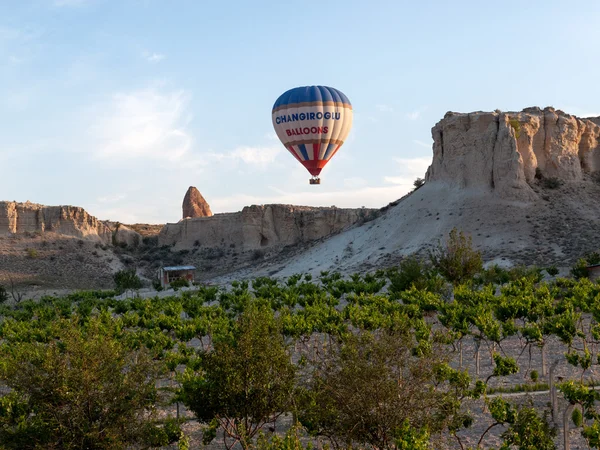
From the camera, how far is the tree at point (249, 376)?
12.0 m

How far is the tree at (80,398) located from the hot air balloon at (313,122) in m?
32.7

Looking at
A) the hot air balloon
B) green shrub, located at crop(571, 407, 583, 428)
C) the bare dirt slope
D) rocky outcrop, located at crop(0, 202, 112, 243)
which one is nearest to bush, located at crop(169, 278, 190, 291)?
the bare dirt slope

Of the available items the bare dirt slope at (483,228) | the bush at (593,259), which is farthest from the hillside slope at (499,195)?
the bush at (593,259)

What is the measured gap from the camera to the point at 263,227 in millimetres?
70438

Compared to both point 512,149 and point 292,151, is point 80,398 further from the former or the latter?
point 512,149

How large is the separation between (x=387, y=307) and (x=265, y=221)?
150 feet

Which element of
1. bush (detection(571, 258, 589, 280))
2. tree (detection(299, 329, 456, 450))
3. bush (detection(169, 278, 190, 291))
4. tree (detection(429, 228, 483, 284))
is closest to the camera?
tree (detection(299, 329, 456, 450))

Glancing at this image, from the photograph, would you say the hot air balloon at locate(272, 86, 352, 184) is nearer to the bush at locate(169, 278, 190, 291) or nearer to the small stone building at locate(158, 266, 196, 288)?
the bush at locate(169, 278, 190, 291)

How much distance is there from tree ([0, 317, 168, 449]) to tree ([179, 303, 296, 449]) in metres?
1.24

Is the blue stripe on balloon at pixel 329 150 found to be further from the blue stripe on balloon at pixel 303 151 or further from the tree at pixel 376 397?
the tree at pixel 376 397

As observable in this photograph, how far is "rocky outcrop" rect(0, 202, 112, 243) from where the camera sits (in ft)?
213

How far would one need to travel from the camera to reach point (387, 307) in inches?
1003

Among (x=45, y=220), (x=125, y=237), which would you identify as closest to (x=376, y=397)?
(x=45, y=220)

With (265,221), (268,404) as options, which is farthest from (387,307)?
(265,221)
